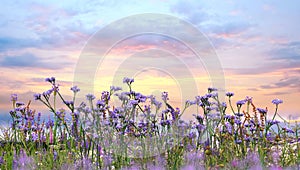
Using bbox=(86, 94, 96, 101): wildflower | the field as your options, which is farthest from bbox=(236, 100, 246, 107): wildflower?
bbox=(86, 94, 96, 101): wildflower

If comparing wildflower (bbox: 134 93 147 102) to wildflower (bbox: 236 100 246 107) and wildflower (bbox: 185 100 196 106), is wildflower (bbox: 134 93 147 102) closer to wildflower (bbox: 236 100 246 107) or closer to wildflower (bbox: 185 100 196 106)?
wildflower (bbox: 185 100 196 106)

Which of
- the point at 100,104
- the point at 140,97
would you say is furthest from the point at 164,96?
the point at 100,104

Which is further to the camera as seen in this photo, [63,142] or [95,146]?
[63,142]

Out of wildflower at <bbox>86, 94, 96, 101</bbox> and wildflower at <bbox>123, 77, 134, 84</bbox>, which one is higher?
wildflower at <bbox>123, 77, 134, 84</bbox>

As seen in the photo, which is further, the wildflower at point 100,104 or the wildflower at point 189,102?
the wildflower at point 189,102

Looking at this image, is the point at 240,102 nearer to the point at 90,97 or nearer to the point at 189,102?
the point at 189,102

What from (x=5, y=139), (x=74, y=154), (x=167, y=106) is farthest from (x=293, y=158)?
(x=5, y=139)

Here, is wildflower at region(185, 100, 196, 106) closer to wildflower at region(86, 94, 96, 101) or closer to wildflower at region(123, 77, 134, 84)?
wildflower at region(123, 77, 134, 84)

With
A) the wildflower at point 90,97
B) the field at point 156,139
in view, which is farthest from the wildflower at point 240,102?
the wildflower at point 90,97

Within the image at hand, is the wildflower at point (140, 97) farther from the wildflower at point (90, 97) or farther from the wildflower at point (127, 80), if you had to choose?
the wildflower at point (90, 97)

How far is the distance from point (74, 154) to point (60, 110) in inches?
22.3

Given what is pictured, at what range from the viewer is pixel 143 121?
5.37 metres

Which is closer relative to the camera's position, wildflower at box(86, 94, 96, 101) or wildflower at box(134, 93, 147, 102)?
wildflower at box(86, 94, 96, 101)

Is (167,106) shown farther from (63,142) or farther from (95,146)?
(63,142)
